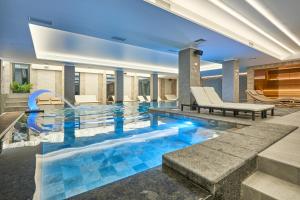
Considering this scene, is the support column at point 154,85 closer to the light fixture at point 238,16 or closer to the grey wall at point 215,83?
the grey wall at point 215,83

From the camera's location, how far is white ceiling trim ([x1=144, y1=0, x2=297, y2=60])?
15.5 feet

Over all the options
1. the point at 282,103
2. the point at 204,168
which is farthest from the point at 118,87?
the point at 204,168

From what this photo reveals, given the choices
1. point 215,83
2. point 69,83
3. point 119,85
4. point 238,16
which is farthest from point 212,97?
point 215,83

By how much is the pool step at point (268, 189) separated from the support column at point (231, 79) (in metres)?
10.5

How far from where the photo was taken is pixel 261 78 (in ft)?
46.1

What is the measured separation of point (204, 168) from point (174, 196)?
407 mm

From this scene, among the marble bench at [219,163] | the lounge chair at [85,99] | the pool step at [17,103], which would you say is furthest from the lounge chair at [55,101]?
the marble bench at [219,163]

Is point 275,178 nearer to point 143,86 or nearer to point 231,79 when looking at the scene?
point 231,79

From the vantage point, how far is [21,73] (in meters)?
13.9

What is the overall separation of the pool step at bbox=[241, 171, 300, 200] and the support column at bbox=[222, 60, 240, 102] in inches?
414

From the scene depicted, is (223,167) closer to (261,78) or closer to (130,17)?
(130,17)

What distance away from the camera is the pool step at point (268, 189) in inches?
54.0

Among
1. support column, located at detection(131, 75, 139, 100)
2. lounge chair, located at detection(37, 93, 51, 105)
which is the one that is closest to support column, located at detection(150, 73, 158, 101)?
support column, located at detection(131, 75, 139, 100)

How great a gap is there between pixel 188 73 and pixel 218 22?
2715mm
